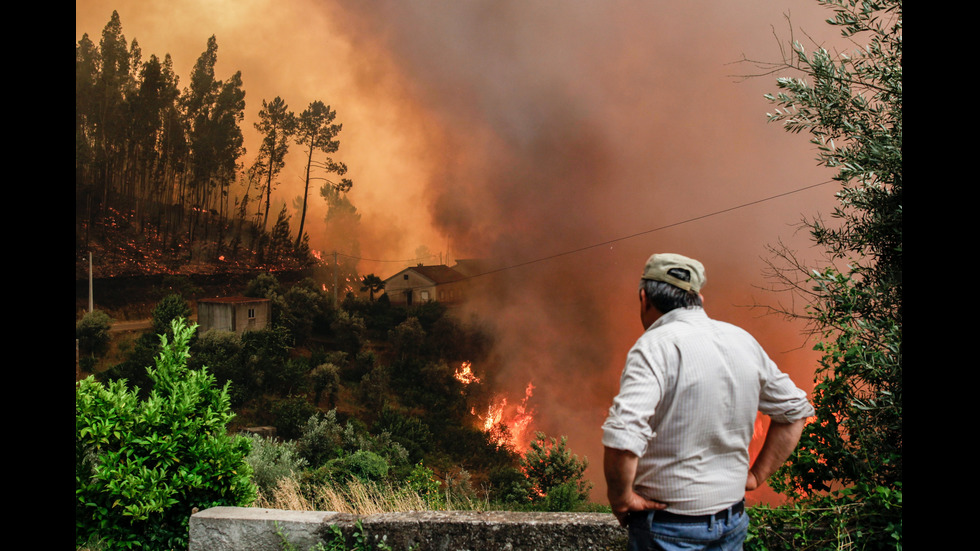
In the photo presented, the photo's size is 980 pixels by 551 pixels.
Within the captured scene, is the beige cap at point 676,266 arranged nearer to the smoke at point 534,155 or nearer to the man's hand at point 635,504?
the man's hand at point 635,504

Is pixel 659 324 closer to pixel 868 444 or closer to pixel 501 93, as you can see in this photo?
pixel 868 444

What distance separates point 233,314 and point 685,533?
267 inches

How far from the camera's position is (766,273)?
6.31 meters

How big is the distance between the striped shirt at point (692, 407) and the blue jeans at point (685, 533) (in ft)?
0.15

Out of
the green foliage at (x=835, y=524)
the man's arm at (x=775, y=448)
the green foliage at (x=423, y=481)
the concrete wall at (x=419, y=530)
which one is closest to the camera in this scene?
the man's arm at (x=775, y=448)

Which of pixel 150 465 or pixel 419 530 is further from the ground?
pixel 150 465

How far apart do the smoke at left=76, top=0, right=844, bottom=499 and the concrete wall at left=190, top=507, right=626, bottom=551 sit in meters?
3.87

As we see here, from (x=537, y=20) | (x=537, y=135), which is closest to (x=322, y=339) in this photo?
(x=537, y=135)

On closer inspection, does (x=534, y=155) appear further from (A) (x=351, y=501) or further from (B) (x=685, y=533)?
(B) (x=685, y=533)

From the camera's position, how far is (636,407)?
1.46 meters

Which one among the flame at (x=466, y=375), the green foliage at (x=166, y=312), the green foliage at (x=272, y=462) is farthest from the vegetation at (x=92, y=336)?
the flame at (x=466, y=375)

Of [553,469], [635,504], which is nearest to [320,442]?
[553,469]

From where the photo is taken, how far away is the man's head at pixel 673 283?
166 centimetres

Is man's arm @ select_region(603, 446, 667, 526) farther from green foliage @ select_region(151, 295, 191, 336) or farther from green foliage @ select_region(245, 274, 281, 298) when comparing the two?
green foliage @ select_region(151, 295, 191, 336)
